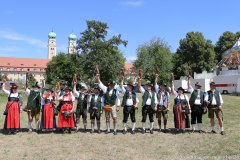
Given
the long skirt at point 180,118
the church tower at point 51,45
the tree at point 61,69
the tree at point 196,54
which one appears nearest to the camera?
the long skirt at point 180,118

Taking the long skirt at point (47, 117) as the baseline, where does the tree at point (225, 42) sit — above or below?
above

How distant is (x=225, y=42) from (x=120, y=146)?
5286 cm

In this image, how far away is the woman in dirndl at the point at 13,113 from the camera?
11055 millimetres

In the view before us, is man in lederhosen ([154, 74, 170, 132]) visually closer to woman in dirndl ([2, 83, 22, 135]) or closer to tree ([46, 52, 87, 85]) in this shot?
woman in dirndl ([2, 83, 22, 135])

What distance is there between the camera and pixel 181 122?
11.6 m

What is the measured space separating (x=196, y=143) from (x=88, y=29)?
42.2 metres

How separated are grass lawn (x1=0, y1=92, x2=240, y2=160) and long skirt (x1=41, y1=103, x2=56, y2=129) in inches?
16.4

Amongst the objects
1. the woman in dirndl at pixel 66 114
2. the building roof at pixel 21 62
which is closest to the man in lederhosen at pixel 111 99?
the woman in dirndl at pixel 66 114

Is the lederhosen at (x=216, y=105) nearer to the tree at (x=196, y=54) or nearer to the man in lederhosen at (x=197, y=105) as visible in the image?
the man in lederhosen at (x=197, y=105)

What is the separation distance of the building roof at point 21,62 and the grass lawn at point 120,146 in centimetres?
Answer: 12493

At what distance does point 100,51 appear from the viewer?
4834 cm

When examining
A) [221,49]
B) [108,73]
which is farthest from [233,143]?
[221,49]

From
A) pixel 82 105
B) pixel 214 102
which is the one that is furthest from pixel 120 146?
pixel 214 102

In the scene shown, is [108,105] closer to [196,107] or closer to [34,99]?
[34,99]
